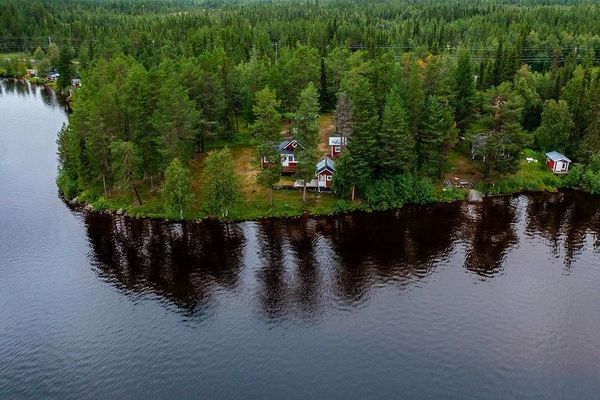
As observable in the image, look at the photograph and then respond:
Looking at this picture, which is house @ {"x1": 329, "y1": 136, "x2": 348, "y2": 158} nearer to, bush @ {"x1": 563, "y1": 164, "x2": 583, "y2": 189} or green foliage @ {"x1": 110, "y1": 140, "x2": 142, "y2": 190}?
→ green foliage @ {"x1": 110, "y1": 140, "x2": 142, "y2": 190}

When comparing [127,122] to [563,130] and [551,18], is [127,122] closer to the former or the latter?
[563,130]

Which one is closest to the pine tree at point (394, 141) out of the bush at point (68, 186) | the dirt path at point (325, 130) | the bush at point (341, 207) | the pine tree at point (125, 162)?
the bush at point (341, 207)

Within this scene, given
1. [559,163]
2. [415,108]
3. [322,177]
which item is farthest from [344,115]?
[559,163]

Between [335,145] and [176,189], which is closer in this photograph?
[176,189]

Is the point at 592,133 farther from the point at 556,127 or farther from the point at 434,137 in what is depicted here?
the point at 434,137

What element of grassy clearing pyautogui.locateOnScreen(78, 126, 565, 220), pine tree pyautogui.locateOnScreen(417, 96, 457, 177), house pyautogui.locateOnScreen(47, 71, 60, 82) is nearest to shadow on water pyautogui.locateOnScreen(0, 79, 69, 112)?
house pyautogui.locateOnScreen(47, 71, 60, 82)

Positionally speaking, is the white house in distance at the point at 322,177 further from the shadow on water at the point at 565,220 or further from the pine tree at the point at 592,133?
the pine tree at the point at 592,133
